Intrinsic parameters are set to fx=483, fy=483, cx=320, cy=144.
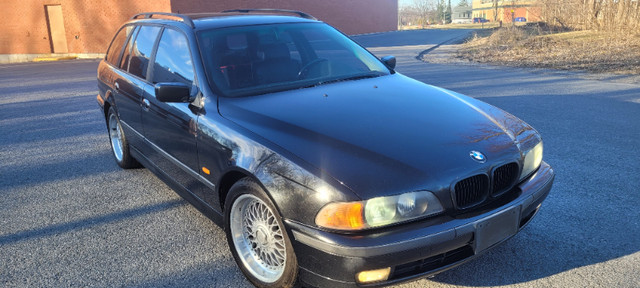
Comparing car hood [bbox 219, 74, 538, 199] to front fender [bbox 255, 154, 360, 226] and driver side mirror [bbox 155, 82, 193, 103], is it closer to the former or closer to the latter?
front fender [bbox 255, 154, 360, 226]

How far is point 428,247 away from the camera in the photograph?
224cm

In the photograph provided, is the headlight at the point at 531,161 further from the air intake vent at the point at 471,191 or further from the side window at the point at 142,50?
the side window at the point at 142,50

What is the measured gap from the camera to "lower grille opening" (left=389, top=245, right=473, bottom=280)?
2.29 meters

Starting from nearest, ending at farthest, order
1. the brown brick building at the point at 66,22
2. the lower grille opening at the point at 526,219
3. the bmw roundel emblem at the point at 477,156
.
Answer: the bmw roundel emblem at the point at 477,156 → the lower grille opening at the point at 526,219 → the brown brick building at the point at 66,22

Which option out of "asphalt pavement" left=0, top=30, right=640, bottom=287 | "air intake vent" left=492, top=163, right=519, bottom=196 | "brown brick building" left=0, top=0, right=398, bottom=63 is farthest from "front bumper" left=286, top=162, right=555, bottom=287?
"brown brick building" left=0, top=0, right=398, bottom=63

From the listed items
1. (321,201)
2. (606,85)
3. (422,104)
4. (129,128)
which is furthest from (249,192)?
(606,85)

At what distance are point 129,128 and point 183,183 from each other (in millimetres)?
1334

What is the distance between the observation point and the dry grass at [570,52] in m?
12.0

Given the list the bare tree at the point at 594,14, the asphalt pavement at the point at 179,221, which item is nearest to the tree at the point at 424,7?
the bare tree at the point at 594,14

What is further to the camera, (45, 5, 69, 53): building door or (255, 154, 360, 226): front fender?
(45, 5, 69, 53): building door

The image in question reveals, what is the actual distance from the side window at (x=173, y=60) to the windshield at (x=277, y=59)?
151mm

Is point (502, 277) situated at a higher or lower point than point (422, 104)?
lower

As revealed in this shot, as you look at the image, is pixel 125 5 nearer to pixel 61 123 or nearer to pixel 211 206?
pixel 61 123

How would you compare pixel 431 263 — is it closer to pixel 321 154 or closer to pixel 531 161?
pixel 321 154
